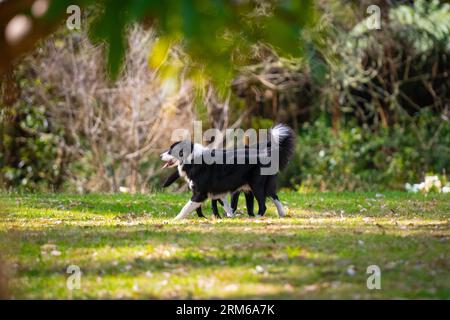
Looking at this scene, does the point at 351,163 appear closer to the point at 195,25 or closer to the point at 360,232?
the point at 360,232

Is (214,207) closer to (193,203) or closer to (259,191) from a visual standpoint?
(193,203)

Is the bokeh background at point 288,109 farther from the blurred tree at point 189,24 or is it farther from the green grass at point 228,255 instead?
the blurred tree at point 189,24

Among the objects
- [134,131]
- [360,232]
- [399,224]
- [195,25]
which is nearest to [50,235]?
[360,232]

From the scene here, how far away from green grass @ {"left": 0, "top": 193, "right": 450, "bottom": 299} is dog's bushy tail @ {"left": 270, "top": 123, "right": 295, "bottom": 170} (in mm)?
792

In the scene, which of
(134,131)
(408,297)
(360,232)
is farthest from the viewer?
(134,131)

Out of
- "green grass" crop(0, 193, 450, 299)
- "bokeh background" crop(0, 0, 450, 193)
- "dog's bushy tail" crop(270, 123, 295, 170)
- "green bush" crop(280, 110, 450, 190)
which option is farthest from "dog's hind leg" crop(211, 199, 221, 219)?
"green bush" crop(280, 110, 450, 190)

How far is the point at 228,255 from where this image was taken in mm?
7809

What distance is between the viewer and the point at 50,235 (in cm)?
916

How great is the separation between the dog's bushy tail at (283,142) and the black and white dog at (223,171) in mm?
73

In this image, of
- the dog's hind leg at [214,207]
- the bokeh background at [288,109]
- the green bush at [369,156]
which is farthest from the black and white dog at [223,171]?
the green bush at [369,156]

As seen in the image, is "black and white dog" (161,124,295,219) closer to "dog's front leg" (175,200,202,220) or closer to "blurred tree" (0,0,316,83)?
"dog's front leg" (175,200,202,220)

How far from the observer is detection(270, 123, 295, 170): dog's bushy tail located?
11156mm

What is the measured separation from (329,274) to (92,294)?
201 cm

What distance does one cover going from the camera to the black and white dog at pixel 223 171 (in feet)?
35.5
